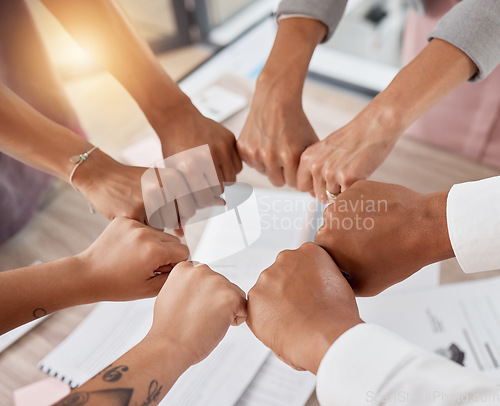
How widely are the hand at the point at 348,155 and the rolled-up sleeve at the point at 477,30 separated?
19 cm

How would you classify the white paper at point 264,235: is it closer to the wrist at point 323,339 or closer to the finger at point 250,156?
the finger at point 250,156

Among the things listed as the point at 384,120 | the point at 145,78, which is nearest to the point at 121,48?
the point at 145,78

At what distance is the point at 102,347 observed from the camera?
0.82m

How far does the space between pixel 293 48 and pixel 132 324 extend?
657 millimetres

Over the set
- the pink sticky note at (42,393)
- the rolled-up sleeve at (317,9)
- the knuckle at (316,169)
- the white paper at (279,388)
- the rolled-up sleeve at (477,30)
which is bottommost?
the white paper at (279,388)

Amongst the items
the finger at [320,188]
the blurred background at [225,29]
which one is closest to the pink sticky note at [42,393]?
the finger at [320,188]

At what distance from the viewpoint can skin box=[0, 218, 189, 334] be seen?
0.69 m

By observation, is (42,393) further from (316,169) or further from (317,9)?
(317,9)

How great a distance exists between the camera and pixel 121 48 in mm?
934

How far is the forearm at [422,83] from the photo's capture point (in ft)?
2.71

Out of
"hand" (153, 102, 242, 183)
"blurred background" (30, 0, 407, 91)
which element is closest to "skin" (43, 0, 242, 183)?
"hand" (153, 102, 242, 183)

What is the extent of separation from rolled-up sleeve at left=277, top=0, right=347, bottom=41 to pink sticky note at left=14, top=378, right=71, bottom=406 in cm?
85

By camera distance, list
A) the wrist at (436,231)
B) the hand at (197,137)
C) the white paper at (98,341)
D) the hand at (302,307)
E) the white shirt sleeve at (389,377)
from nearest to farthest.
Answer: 1. the white shirt sleeve at (389,377)
2. the hand at (302,307)
3. the wrist at (436,231)
4. the white paper at (98,341)
5. the hand at (197,137)

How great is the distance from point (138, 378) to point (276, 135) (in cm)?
52
